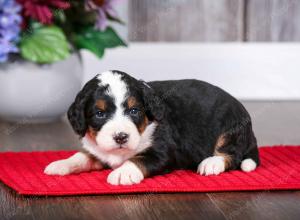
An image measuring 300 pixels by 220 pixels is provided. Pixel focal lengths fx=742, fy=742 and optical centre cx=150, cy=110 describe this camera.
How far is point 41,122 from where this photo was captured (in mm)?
4277

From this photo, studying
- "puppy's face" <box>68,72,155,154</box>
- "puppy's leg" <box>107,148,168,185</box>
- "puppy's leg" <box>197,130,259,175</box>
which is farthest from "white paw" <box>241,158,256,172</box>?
"puppy's face" <box>68,72,155,154</box>

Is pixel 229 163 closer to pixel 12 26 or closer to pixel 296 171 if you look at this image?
pixel 296 171

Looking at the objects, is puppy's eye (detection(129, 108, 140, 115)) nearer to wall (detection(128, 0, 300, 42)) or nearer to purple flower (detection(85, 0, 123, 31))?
purple flower (detection(85, 0, 123, 31))

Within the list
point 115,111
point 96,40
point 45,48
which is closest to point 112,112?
point 115,111

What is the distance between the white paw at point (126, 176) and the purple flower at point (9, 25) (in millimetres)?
1486

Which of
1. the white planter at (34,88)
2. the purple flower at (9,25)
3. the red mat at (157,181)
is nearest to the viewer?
the red mat at (157,181)

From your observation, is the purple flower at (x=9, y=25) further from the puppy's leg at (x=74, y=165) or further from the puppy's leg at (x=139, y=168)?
the puppy's leg at (x=139, y=168)

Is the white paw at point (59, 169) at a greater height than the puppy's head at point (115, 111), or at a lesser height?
lesser

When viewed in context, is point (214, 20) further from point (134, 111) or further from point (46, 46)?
point (134, 111)

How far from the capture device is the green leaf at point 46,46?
13.0ft

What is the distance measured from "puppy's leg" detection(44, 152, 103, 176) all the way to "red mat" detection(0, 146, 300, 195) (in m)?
0.04

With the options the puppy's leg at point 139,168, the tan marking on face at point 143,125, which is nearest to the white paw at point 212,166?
the puppy's leg at point 139,168

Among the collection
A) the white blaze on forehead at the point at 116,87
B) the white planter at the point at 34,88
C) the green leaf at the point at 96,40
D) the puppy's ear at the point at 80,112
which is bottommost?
the white planter at the point at 34,88

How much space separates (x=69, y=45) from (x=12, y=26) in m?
0.41
